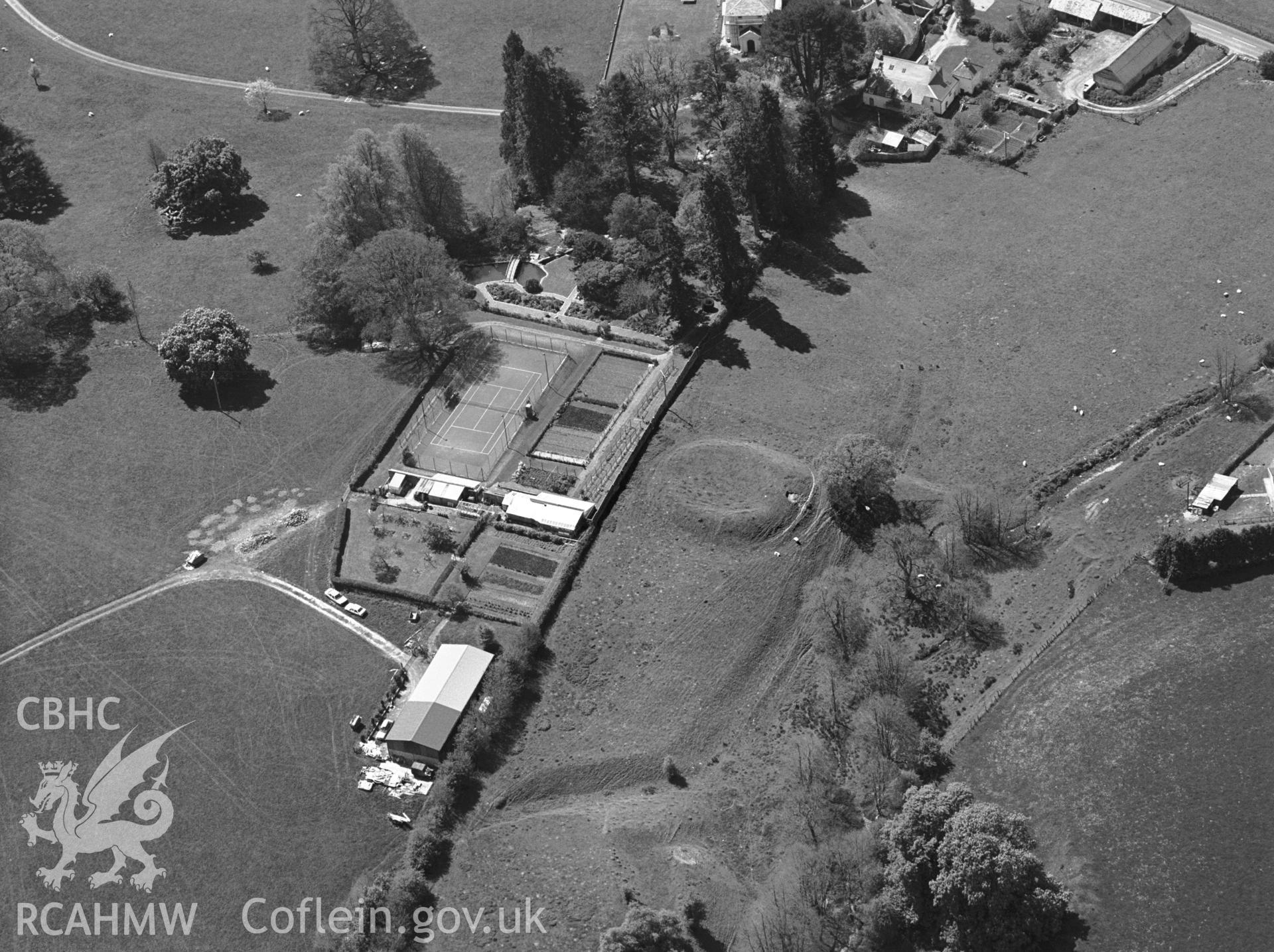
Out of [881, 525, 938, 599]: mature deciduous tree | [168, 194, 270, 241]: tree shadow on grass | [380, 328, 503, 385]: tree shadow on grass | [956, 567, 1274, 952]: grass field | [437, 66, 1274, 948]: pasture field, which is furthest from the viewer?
[168, 194, 270, 241]: tree shadow on grass

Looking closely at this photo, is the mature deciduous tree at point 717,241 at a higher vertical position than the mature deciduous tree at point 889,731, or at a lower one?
higher

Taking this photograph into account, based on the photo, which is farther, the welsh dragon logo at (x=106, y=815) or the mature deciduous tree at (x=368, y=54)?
the mature deciduous tree at (x=368, y=54)

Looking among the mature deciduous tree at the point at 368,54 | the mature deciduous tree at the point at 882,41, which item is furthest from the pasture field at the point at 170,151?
the mature deciduous tree at the point at 882,41

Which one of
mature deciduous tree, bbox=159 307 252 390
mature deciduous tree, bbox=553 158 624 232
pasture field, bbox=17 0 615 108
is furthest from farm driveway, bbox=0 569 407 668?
pasture field, bbox=17 0 615 108

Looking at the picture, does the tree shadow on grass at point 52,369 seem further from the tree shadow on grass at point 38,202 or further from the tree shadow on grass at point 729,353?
the tree shadow on grass at point 729,353

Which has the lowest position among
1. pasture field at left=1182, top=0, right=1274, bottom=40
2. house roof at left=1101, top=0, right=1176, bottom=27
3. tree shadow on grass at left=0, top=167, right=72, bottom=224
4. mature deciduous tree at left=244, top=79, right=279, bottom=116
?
tree shadow on grass at left=0, top=167, right=72, bottom=224

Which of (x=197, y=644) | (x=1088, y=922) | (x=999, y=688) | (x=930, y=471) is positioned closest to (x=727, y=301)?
(x=930, y=471)

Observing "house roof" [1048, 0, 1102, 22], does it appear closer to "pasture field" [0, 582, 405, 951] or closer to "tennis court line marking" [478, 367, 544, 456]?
"tennis court line marking" [478, 367, 544, 456]

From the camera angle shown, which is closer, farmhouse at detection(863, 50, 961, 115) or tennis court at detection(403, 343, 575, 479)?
tennis court at detection(403, 343, 575, 479)
